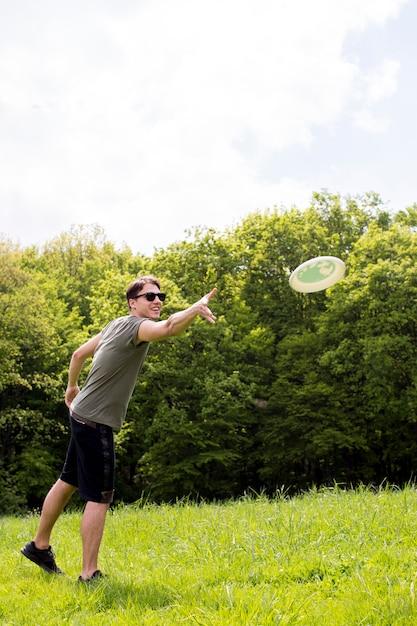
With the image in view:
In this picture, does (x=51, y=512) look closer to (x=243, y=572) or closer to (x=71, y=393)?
(x=71, y=393)

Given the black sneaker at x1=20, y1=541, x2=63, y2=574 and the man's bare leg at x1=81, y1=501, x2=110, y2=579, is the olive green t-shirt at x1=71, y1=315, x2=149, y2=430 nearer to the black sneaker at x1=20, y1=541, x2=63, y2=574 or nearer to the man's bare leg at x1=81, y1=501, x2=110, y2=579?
the man's bare leg at x1=81, y1=501, x2=110, y2=579

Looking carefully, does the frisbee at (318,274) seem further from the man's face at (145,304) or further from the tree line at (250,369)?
the tree line at (250,369)

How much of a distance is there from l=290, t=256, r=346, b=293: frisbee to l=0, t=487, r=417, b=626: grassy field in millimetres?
2313

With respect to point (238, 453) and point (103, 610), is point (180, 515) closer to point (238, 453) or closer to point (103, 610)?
point (103, 610)

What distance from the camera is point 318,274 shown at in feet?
25.2

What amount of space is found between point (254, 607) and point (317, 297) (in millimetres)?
30494

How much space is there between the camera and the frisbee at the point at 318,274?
742cm

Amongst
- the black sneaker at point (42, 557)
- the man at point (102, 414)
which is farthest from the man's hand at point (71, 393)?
the black sneaker at point (42, 557)

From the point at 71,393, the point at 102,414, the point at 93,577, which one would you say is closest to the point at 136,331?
the point at 102,414

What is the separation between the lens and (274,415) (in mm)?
31922

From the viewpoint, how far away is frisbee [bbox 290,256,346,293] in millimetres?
7425

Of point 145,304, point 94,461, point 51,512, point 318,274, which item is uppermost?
point 318,274

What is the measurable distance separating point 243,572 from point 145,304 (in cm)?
198

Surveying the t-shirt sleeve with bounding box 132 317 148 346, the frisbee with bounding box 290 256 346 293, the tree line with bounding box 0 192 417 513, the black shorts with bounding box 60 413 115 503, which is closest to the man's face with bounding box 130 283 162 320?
the t-shirt sleeve with bounding box 132 317 148 346
